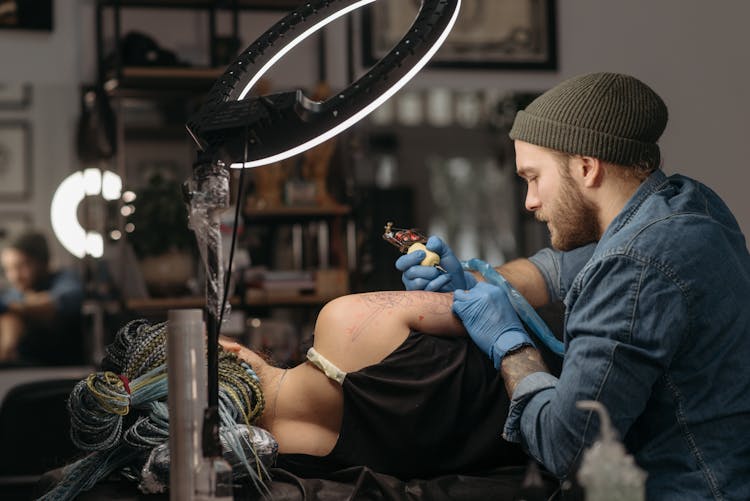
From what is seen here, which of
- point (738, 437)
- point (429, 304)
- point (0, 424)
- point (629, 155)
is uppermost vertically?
point (629, 155)

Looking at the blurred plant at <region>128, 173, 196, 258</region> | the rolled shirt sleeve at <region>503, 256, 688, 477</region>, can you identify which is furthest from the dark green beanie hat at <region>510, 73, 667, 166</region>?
the blurred plant at <region>128, 173, 196, 258</region>

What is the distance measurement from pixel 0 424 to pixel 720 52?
3.55 metres

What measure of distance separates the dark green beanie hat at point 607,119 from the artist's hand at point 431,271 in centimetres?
42

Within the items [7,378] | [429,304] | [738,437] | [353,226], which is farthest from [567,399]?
[7,378]

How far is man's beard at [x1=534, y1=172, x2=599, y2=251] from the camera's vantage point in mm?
1943

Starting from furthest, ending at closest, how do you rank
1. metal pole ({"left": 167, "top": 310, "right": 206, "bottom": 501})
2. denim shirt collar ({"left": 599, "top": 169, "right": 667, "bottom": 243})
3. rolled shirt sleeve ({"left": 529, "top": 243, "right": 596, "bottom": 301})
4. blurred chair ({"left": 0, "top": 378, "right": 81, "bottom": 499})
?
blurred chair ({"left": 0, "top": 378, "right": 81, "bottom": 499}) → rolled shirt sleeve ({"left": 529, "top": 243, "right": 596, "bottom": 301}) → denim shirt collar ({"left": 599, "top": 169, "right": 667, "bottom": 243}) → metal pole ({"left": 167, "top": 310, "right": 206, "bottom": 501})

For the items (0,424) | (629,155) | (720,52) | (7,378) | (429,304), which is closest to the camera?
(629,155)

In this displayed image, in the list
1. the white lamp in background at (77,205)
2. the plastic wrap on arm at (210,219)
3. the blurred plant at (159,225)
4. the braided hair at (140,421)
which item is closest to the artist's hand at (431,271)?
the braided hair at (140,421)

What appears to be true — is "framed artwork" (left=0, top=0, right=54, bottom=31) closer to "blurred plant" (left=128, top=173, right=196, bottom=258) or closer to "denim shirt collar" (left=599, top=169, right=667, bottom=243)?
"blurred plant" (left=128, top=173, right=196, bottom=258)

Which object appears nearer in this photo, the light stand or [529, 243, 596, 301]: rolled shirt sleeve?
the light stand

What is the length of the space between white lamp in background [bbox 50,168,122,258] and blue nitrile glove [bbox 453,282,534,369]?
256 cm

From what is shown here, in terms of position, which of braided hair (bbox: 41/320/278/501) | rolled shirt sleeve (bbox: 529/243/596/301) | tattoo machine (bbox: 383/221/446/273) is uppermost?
tattoo machine (bbox: 383/221/446/273)

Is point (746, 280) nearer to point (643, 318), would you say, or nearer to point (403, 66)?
point (643, 318)

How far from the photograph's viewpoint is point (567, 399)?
5.63 feet
